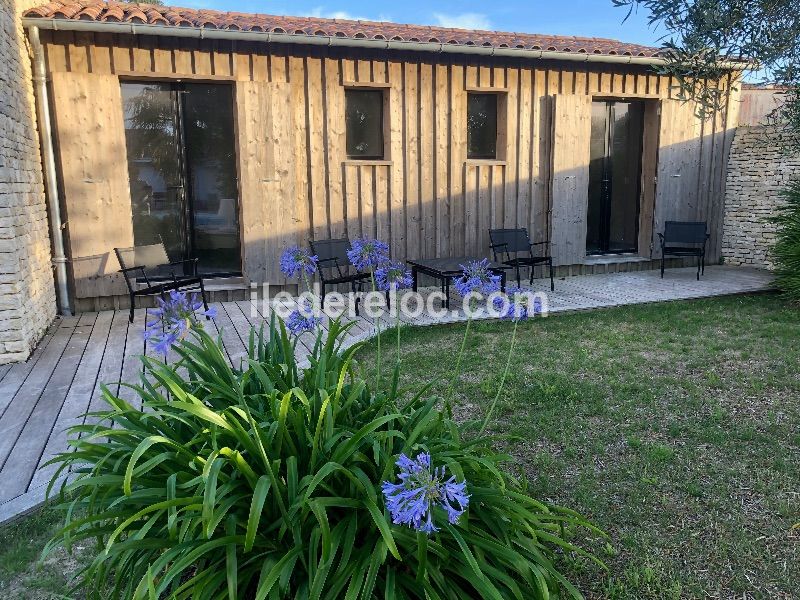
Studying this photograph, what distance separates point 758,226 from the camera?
28.5 feet

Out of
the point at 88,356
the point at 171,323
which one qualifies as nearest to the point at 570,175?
the point at 88,356

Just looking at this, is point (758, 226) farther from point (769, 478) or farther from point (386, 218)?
point (769, 478)

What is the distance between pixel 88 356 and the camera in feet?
15.2

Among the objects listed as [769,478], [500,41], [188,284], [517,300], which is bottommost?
[769,478]

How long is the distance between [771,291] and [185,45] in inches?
286

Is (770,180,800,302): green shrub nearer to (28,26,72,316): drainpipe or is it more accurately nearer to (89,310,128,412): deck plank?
(89,310,128,412): deck plank

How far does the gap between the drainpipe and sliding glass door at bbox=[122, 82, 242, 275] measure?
0.76m

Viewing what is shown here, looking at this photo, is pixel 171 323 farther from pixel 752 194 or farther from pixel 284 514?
pixel 752 194

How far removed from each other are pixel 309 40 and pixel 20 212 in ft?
10.9

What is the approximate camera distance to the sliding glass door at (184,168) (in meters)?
6.40

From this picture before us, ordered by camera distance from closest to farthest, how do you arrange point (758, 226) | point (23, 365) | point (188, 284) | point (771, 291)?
1. point (23, 365)
2. point (188, 284)
3. point (771, 291)
4. point (758, 226)

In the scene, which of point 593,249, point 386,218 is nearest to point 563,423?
point 386,218

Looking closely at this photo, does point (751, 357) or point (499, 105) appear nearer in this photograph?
point (751, 357)

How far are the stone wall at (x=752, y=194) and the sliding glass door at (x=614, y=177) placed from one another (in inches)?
58.2
